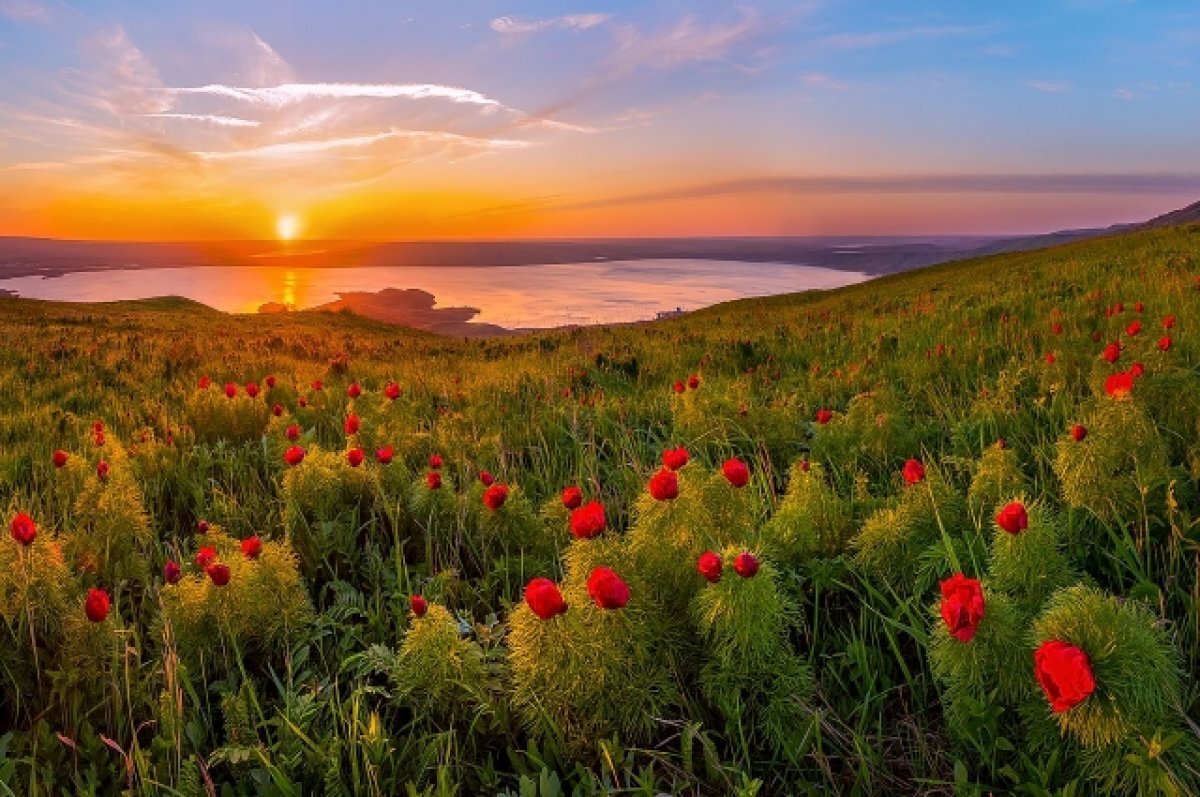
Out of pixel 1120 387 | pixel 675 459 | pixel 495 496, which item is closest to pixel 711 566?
pixel 675 459

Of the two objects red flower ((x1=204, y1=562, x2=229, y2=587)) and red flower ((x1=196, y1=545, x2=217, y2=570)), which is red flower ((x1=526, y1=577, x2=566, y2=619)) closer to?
red flower ((x1=204, y1=562, x2=229, y2=587))

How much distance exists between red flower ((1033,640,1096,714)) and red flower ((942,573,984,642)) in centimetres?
17

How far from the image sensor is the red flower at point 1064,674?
1781mm

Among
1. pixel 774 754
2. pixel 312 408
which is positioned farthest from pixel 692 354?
pixel 774 754

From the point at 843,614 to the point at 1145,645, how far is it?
47.2 inches

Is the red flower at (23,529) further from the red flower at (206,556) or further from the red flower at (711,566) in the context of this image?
the red flower at (711,566)

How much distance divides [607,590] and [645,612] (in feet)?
1.20

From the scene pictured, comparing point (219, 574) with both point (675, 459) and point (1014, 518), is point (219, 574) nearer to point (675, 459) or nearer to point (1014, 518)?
point (675, 459)

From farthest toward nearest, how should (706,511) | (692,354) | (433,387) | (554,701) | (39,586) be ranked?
(692,354)
(433,387)
(39,586)
(706,511)
(554,701)

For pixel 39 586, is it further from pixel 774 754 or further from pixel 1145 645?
pixel 1145 645

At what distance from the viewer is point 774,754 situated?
2377mm

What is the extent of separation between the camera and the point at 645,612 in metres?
2.41

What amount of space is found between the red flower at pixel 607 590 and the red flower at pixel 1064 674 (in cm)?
101

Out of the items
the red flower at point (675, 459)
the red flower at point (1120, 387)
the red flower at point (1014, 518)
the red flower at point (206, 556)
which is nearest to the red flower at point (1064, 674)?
the red flower at point (1014, 518)
